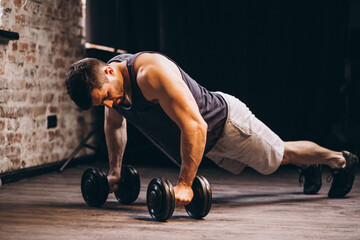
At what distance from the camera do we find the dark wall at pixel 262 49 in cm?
398

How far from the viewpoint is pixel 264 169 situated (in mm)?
2420

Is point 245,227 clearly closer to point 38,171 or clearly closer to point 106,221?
point 106,221

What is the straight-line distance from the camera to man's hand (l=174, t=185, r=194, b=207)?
6.56 ft

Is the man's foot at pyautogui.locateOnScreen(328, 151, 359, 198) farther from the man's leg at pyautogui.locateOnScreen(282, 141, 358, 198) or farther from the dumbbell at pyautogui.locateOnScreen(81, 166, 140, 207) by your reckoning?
the dumbbell at pyautogui.locateOnScreen(81, 166, 140, 207)

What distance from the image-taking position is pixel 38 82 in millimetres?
3369

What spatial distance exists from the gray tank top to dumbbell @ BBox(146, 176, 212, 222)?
268 millimetres

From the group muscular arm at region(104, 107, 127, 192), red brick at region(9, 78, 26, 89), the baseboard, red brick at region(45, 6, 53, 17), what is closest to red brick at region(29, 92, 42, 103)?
red brick at region(9, 78, 26, 89)

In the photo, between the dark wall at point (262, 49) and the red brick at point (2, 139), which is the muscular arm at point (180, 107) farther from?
the dark wall at point (262, 49)

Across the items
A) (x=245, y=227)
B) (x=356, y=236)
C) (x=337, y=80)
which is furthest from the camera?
(x=337, y=80)

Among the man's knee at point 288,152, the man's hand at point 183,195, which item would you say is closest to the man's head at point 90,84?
the man's hand at point 183,195

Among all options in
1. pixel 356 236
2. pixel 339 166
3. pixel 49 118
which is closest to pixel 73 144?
pixel 49 118

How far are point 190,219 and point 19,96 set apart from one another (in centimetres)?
158

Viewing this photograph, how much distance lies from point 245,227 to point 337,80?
2.57 m

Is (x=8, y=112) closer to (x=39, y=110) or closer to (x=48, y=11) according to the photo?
(x=39, y=110)
